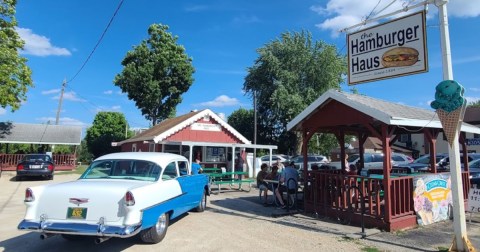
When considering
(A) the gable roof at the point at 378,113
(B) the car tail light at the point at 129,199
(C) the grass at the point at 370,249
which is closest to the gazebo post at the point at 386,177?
(A) the gable roof at the point at 378,113

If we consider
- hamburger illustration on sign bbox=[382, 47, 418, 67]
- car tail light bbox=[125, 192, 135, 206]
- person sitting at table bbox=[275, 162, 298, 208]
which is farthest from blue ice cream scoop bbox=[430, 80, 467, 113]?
car tail light bbox=[125, 192, 135, 206]

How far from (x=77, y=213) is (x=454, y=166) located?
6.68 meters

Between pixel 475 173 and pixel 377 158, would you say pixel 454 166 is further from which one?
pixel 377 158

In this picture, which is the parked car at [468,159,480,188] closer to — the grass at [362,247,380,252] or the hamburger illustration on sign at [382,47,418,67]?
the hamburger illustration on sign at [382,47,418,67]

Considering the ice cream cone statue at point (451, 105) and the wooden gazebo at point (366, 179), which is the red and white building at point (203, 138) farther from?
the ice cream cone statue at point (451, 105)

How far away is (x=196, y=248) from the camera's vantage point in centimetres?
672

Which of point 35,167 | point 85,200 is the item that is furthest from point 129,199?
point 35,167

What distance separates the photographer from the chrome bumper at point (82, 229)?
5637 millimetres

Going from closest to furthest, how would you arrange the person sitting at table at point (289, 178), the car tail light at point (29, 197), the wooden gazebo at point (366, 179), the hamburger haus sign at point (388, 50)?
the car tail light at point (29, 197), the hamburger haus sign at point (388, 50), the wooden gazebo at point (366, 179), the person sitting at table at point (289, 178)

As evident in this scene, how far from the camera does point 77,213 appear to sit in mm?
5902

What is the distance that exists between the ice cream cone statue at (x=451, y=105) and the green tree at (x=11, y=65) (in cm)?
2470

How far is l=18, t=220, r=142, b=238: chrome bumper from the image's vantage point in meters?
5.64

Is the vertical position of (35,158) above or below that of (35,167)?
above

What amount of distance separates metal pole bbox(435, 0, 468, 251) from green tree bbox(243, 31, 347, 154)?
29.7 metres
